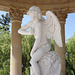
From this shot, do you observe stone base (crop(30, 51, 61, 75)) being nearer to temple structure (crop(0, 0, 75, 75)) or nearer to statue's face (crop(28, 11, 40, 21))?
statue's face (crop(28, 11, 40, 21))

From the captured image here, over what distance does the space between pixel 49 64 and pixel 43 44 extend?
244cm

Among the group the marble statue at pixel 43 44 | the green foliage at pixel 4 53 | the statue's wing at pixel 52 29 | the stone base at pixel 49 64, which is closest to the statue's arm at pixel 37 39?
the marble statue at pixel 43 44

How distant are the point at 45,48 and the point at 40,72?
2.74 meters

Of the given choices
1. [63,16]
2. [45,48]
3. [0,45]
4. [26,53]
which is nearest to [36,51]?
[45,48]

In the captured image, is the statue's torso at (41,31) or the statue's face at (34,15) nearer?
the statue's torso at (41,31)

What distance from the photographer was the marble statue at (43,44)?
21766 mm

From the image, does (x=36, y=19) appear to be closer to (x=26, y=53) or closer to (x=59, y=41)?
(x=59, y=41)

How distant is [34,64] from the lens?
70.5 feet

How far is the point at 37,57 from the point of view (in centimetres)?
2181

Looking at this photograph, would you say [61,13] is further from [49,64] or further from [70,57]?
[49,64]

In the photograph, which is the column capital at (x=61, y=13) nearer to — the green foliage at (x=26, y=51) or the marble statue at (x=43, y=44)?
the green foliage at (x=26, y=51)

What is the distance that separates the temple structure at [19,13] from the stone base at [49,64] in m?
27.7

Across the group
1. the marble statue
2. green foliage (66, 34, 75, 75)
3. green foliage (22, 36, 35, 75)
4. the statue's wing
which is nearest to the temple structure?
green foliage (22, 36, 35, 75)

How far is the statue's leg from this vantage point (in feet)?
70.1
